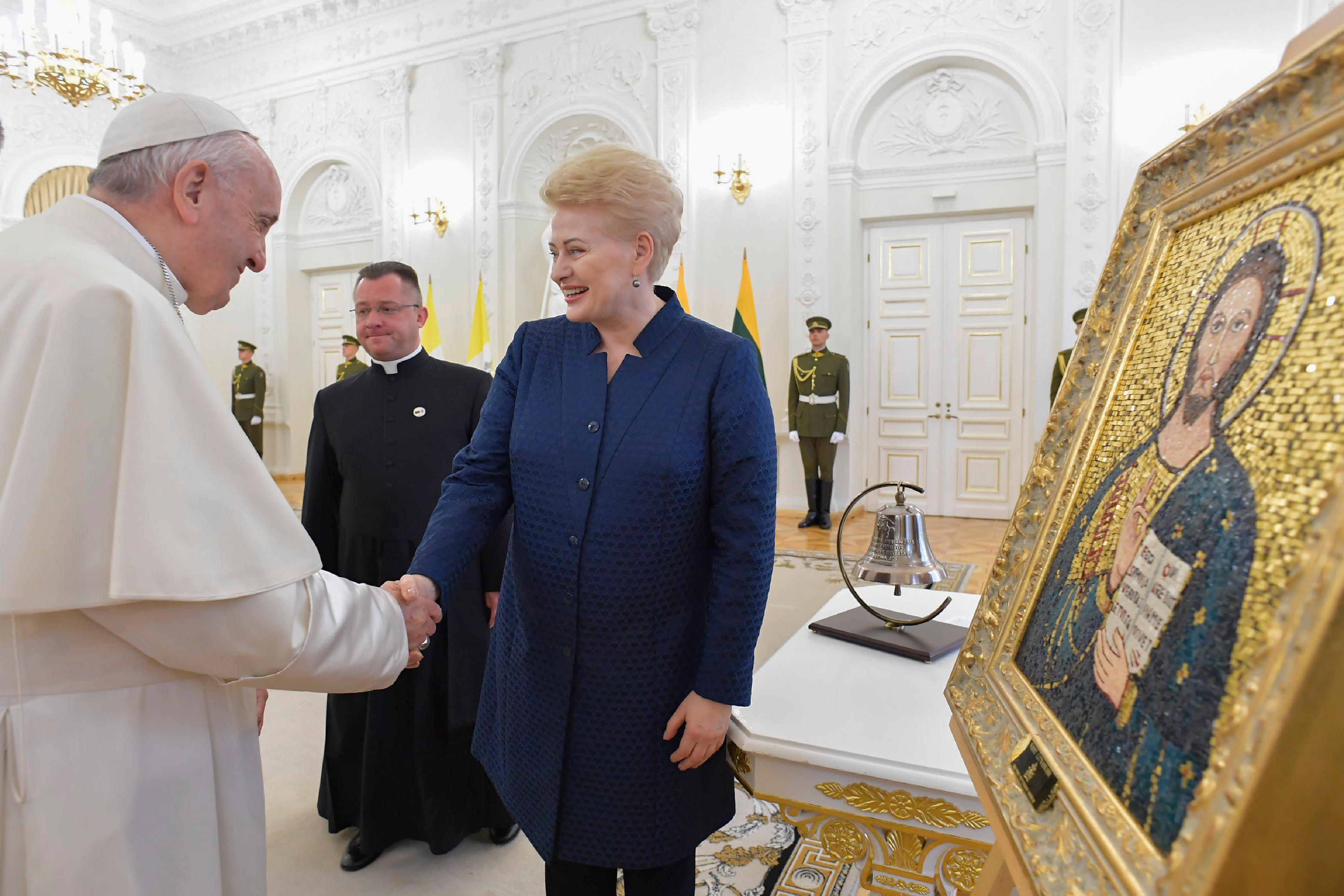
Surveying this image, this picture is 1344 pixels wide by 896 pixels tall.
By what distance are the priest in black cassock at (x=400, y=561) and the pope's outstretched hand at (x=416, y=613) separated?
82cm

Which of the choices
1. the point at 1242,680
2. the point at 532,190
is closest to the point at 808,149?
the point at 532,190

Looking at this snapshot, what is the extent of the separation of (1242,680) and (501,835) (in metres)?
2.47

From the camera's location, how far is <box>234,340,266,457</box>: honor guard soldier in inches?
437

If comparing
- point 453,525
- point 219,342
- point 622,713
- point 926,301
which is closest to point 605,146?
point 453,525

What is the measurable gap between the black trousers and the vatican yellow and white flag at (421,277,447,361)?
7895mm

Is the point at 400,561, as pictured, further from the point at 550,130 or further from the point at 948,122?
the point at 550,130

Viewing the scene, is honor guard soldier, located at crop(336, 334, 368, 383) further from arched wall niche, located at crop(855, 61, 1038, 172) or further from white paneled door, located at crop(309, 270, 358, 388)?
arched wall niche, located at crop(855, 61, 1038, 172)

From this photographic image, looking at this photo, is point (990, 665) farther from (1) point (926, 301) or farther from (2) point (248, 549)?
(1) point (926, 301)

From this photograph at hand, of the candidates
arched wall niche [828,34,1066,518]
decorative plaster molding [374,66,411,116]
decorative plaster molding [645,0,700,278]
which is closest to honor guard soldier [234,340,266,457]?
decorative plaster molding [374,66,411,116]

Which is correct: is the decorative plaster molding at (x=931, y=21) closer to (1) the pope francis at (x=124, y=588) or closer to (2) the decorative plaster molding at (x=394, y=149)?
(2) the decorative plaster molding at (x=394, y=149)

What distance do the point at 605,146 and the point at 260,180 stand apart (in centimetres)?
61

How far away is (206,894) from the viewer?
121 cm

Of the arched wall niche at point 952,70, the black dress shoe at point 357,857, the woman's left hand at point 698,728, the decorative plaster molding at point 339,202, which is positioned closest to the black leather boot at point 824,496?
the arched wall niche at point 952,70

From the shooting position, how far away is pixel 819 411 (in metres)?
7.51
